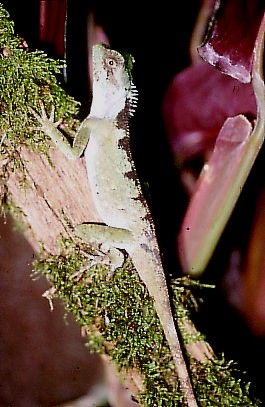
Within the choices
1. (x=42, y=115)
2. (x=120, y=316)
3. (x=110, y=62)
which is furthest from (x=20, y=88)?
(x=120, y=316)

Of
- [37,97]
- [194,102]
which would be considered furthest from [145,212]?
[194,102]

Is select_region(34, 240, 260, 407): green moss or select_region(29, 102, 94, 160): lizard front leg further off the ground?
select_region(29, 102, 94, 160): lizard front leg

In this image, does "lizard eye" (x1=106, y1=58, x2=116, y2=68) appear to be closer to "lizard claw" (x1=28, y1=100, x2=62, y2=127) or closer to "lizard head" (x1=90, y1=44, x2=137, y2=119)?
"lizard head" (x1=90, y1=44, x2=137, y2=119)

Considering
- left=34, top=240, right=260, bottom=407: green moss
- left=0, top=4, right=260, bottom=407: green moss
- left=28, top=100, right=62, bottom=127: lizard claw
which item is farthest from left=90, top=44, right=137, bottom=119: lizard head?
left=34, top=240, right=260, bottom=407: green moss

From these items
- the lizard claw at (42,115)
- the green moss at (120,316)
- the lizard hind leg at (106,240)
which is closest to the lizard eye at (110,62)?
the green moss at (120,316)

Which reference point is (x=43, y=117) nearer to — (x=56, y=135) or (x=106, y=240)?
(x=56, y=135)

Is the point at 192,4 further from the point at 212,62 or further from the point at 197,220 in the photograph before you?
the point at 197,220

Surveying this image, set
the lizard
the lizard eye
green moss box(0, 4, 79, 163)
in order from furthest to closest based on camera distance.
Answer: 1. the lizard eye
2. the lizard
3. green moss box(0, 4, 79, 163)
